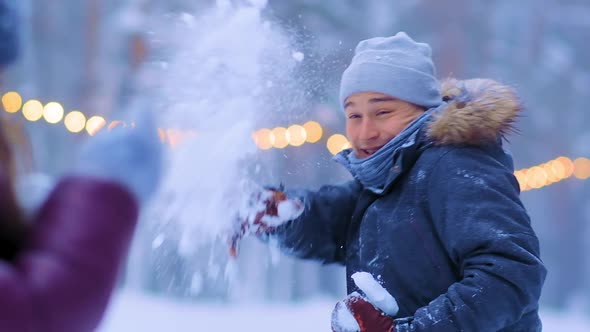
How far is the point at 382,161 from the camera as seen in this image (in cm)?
197

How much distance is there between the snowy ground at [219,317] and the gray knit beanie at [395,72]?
450 centimetres

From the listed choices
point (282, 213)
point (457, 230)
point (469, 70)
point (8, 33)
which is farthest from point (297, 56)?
point (469, 70)

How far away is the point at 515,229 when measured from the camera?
1737 mm

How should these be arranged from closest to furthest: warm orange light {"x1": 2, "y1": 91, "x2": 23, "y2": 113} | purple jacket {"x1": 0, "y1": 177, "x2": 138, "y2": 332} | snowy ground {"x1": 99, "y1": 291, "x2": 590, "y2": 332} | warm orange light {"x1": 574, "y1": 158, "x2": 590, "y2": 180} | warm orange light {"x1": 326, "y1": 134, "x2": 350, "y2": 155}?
1. purple jacket {"x1": 0, "y1": 177, "x2": 138, "y2": 332}
2. warm orange light {"x1": 326, "y1": 134, "x2": 350, "y2": 155}
3. snowy ground {"x1": 99, "y1": 291, "x2": 590, "y2": 332}
4. warm orange light {"x1": 2, "y1": 91, "x2": 23, "y2": 113}
5. warm orange light {"x1": 574, "y1": 158, "x2": 590, "y2": 180}

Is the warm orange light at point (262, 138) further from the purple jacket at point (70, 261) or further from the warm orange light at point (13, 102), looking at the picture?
the warm orange light at point (13, 102)

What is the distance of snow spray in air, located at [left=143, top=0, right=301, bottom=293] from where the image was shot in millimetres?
2324

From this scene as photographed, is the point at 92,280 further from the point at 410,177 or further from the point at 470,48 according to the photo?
the point at 470,48

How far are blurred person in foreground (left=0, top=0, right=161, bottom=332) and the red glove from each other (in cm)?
87

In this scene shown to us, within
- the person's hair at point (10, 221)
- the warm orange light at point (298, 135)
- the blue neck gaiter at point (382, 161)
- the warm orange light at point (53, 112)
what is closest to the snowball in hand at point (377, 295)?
the blue neck gaiter at point (382, 161)

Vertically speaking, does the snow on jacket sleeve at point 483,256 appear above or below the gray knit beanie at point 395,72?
below

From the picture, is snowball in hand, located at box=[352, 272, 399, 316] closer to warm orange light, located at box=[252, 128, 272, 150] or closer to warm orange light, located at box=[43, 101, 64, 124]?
warm orange light, located at box=[252, 128, 272, 150]

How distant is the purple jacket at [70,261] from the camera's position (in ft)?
2.81

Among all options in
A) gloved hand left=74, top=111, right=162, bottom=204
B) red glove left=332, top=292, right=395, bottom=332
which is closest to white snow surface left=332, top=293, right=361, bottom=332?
red glove left=332, top=292, right=395, bottom=332

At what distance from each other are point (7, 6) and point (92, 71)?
10890 mm
